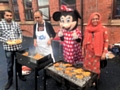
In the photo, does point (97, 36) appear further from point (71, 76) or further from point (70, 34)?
point (71, 76)

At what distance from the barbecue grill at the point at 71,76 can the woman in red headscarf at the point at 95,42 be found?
1.82 feet

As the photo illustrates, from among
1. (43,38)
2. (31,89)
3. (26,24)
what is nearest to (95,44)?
A: (43,38)

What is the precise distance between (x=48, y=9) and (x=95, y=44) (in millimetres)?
4849

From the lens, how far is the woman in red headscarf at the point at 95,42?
235 cm

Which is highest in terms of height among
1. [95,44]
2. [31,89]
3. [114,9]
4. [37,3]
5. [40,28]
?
[37,3]

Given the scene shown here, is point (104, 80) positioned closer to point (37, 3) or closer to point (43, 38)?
point (43, 38)

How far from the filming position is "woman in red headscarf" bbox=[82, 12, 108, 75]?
2.35 m

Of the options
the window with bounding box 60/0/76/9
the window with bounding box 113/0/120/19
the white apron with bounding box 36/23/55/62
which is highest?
the window with bounding box 60/0/76/9

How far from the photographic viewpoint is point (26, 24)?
8.30m

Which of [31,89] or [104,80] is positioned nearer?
[31,89]

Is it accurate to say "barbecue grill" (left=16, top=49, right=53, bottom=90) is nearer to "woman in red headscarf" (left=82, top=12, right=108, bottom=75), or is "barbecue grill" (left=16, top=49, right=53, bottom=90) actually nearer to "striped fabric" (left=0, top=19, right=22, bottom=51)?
"striped fabric" (left=0, top=19, right=22, bottom=51)

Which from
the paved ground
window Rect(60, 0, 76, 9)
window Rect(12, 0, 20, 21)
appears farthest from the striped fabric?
window Rect(12, 0, 20, 21)

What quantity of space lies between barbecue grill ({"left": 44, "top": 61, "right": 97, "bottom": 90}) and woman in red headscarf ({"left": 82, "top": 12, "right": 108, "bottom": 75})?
1.82 ft

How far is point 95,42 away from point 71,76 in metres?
0.82
